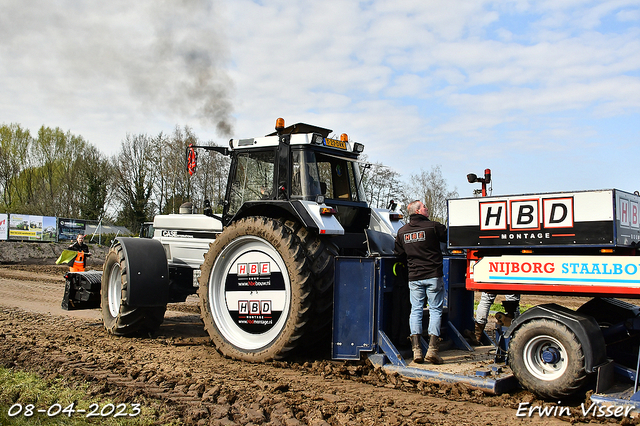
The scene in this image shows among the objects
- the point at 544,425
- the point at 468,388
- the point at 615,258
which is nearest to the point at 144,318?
the point at 468,388

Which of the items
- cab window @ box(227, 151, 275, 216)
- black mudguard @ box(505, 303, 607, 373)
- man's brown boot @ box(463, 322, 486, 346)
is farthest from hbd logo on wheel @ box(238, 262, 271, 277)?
black mudguard @ box(505, 303, 607, 373)

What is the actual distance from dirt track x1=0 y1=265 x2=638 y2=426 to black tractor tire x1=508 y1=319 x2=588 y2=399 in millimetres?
164

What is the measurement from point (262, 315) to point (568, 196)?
3.50 meters

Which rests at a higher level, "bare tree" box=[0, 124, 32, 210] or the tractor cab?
"bare tree" box=[0, 124, 32, 210]

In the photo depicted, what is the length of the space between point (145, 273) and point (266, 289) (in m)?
2.16

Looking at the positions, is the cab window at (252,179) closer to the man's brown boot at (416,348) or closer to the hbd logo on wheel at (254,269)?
the hbd logo on wheel at (254,269)

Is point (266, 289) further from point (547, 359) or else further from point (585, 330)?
point (585, 330)

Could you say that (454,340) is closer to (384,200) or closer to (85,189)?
(384,200)

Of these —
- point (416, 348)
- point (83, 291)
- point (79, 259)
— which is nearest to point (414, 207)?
point (416, 348)

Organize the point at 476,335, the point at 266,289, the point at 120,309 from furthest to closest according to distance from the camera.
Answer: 1. the point at 120,309
2. the point at 476,335
3. the point at 266,289

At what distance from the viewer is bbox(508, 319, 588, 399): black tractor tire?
4.16 meters

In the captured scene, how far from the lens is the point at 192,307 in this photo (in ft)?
36.5

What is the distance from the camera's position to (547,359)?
436cm

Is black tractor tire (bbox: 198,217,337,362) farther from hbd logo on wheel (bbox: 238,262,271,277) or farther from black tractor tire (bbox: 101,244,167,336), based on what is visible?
black tractor tire (bbox: 101,244,167,336)
